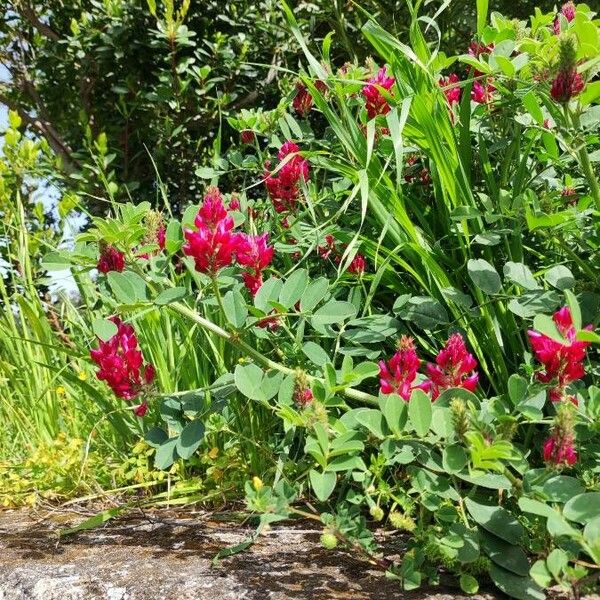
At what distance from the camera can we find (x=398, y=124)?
4.89 feet

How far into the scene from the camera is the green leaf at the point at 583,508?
40.1 inches

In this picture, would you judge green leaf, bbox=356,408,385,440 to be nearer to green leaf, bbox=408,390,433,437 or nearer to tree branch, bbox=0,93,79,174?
green leaf, bbox=408,390,433,437

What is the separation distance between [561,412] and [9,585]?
3.59 ft

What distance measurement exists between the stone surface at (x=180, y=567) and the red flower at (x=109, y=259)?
59cm

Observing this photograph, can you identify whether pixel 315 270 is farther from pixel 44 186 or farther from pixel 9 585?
pixel 44 186

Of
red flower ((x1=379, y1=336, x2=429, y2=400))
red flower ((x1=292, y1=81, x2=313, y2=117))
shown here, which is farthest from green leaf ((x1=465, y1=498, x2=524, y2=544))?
red flower ((x1=292, y1=81, x2=313, y2=117))

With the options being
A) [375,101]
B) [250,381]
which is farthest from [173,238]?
[375,101]

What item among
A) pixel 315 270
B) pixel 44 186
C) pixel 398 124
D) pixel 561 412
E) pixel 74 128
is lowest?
pixel 561 412

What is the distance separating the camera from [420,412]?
1.11m

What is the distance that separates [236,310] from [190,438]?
0.85 feet

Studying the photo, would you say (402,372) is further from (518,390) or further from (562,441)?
(562,441)

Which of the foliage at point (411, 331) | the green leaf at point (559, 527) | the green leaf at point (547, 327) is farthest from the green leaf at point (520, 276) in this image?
the green leaf at point (559, 527)

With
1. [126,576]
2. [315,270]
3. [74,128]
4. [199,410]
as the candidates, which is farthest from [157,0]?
[126,576]

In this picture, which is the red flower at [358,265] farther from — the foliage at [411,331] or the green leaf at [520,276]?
the green leaf at [520,276]
